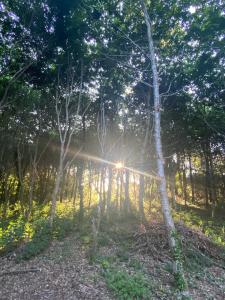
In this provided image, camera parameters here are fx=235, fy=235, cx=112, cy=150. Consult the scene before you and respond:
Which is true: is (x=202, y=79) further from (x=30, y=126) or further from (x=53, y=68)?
(x=30, y=126)

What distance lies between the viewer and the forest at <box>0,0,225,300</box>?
7.15 metres

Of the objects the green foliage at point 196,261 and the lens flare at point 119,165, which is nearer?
the green foliage at point 196,261

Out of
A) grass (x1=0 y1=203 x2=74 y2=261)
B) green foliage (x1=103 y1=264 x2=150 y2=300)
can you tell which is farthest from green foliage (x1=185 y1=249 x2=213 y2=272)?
grass (x1=0 y1=203 x2=74 y2=261)

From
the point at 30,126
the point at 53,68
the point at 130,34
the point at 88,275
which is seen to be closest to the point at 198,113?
the point at 130,34

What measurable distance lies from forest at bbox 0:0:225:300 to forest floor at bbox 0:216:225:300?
4 centimetres

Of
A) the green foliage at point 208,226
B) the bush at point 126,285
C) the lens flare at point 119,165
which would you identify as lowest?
the bush at point 126,285

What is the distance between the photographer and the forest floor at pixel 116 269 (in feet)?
20.6

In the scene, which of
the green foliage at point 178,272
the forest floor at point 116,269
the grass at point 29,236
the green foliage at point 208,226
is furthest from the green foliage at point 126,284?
the green foliage at point 208,226

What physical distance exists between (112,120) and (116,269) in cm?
903

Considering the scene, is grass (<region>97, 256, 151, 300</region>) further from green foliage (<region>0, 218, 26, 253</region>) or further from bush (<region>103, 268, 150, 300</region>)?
green foliage (<region>0, 218, 26, 253</region>)

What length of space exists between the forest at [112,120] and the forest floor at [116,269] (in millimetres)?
43

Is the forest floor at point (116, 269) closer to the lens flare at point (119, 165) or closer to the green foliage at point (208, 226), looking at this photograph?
the green foliage at point (208, 226)

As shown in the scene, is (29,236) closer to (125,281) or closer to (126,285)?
(125,281)

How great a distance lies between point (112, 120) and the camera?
14539 mm
